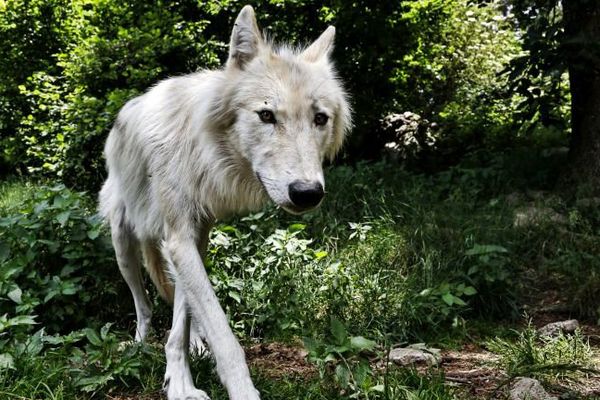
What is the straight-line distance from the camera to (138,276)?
414cm

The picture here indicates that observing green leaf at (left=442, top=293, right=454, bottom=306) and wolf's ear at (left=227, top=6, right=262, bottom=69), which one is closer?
wolf's ear at (left=227, top=6, right=262, bottom=69)

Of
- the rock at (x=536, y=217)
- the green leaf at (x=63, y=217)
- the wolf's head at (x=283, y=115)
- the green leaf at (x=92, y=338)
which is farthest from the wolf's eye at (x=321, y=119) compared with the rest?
the rock at (x=536, y=217)

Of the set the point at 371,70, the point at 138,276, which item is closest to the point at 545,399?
the point at 138,276

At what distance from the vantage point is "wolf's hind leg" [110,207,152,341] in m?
4.10

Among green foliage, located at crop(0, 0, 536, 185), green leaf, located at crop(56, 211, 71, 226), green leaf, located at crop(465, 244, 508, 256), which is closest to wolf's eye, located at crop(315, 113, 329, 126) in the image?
green leaf, located at crop(465, 244, 508, 256)

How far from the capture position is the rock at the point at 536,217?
17.4 feet

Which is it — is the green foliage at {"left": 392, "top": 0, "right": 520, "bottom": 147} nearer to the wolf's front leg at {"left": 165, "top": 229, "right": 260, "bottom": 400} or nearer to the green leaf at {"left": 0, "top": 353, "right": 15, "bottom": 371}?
the wolf's front leg at {"left": 165, "top": 229, "right": 260, "bottom": 400}

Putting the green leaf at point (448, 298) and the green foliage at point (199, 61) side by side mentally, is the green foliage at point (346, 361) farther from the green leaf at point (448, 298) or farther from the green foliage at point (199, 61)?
the green foliage at point (199, 61)

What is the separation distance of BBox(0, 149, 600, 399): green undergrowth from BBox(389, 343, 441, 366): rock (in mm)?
161

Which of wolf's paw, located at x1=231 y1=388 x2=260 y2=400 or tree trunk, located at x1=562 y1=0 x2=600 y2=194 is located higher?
tree trunk, located at x1=562 y1=0 x2=600 y2=194

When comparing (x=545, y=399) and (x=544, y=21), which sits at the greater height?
(x=544, y=21)

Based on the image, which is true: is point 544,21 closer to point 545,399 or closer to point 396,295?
point 396,295

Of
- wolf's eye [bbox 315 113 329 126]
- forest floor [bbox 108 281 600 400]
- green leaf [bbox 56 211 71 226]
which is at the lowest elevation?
forest floor [bbox 108 281 600 400]

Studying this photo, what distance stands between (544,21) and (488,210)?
1708mm
